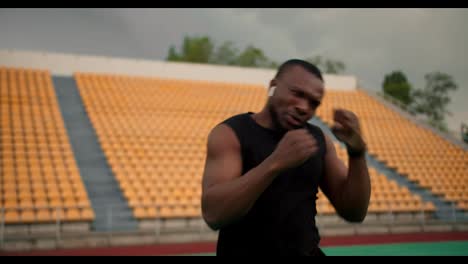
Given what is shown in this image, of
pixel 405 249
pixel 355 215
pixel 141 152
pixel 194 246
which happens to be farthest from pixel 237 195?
pixel 141 152

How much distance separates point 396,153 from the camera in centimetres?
1677

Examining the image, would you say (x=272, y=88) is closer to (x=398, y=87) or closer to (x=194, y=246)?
(x=194, y=246)

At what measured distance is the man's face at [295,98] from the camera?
1813mm

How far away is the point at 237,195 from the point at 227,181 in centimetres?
10

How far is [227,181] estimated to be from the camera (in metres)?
1.72

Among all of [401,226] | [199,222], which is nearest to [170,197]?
[199,222]

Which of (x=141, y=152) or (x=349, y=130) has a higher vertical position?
(x=349, y=130)

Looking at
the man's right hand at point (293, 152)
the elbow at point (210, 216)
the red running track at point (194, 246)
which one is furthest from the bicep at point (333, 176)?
the red running track at point (194, 246)

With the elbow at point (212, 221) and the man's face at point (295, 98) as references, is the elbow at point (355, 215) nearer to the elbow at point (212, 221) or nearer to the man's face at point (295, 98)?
the man's face at point (295, 98)

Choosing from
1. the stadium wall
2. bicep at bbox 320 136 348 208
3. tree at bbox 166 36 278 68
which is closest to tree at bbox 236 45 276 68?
tree at bbox 166 36 278 68

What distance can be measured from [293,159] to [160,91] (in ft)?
57.5

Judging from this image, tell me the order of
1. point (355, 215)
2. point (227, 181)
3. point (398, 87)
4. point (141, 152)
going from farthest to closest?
point (398, 87) < point (141, 152) < point (355, 215) < point (227, 181)

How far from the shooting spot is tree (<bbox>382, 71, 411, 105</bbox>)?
1887 inches

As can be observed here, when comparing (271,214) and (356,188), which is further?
(356,188)
